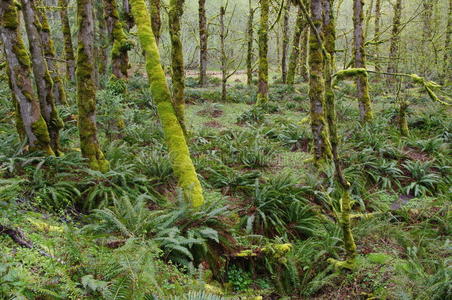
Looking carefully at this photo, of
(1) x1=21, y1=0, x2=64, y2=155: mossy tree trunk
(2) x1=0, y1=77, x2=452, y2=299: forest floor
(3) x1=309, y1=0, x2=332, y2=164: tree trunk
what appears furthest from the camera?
(3) x1=309, y1=0, x2=332, y2=164: tree trunk

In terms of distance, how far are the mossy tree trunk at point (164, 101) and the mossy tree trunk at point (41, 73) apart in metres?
2.11

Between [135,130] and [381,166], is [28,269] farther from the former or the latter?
[381,166]

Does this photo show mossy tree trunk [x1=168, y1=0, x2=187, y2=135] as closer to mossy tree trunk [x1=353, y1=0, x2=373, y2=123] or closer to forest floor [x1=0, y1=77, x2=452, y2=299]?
forest floor [x1=0, y1=77, x2=452, y2=299]

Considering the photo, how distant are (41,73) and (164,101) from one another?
9.01 ft

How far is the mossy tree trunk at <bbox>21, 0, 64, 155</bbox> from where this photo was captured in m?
5.97

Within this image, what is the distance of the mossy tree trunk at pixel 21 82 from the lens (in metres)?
5.43

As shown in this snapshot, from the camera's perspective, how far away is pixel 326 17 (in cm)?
848

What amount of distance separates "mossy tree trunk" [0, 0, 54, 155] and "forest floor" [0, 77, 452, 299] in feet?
Answer: 1.35

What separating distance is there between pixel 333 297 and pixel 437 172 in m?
6.32

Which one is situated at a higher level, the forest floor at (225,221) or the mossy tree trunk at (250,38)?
the mossy tree trunk at (250,38)

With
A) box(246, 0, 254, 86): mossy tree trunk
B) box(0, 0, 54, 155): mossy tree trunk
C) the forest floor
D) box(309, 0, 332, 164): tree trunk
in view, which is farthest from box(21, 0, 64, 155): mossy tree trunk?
box(246, 0, 254, 86): mossy tree trunk

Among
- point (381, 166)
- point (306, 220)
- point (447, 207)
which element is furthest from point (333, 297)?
point (381, 166)

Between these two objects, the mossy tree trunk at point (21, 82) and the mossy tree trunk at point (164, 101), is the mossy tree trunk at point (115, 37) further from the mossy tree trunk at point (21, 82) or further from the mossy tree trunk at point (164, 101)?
the mossy tree trunk at point (164, 101)

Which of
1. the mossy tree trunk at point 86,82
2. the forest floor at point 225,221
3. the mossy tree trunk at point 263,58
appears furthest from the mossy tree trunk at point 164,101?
the mossy tree trunk at point 263,58
